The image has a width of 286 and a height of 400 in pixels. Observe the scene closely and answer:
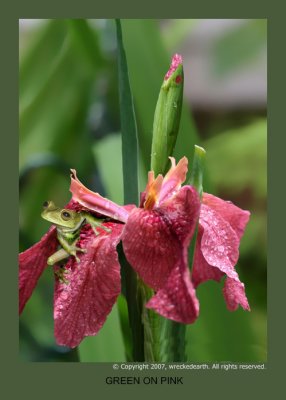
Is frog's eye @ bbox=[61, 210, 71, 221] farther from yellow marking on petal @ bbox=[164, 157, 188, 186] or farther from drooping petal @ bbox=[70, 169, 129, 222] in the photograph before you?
yellow marking on petal @ bbox=[164, 157, 188, 186]

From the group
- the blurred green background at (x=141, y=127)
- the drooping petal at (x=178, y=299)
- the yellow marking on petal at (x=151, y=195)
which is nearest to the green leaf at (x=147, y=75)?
the blurred green background at (x=141, y=127)

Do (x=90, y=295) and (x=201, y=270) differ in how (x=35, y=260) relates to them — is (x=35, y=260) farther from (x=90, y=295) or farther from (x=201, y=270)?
(x=201, y=270)

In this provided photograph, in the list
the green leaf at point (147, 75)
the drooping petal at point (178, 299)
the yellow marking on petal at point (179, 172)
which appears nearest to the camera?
the drooping petal at point (178, 299)

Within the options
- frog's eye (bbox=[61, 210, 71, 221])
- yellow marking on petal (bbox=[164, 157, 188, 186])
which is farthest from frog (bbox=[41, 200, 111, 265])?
yellow marking on petal (bbox=[164, 157, 188, 186])

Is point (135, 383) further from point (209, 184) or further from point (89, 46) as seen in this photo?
point (89, 46)

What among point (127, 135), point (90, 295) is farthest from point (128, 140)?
point (90, 295)

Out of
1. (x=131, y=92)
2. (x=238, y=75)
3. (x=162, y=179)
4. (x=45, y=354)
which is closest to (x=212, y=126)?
(x=238, y=75)

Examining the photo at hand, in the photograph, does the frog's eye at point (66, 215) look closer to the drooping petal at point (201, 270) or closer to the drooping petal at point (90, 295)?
the drooping petal at point (90, 295)

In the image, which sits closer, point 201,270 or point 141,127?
point 201,270
